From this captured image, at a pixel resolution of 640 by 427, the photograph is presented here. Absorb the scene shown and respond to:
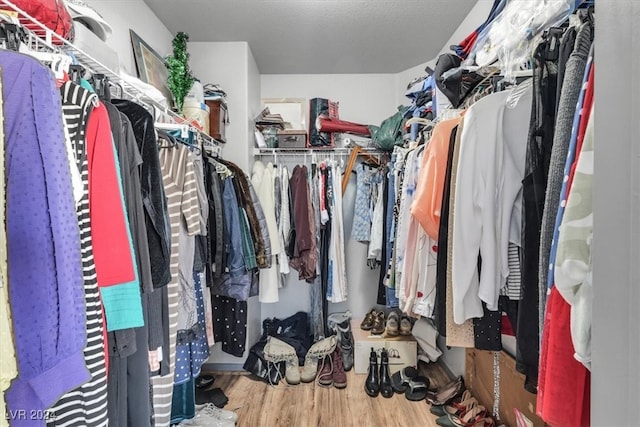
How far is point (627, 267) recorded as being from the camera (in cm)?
32

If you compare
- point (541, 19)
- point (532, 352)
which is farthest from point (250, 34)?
point (532, 352)

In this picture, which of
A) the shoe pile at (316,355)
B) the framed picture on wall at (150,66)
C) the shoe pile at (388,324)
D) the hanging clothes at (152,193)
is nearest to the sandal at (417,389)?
the shoe pile at (388,324)

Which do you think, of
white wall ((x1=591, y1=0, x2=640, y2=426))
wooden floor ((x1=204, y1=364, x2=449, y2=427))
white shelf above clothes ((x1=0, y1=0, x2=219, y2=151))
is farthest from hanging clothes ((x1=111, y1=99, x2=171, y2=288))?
wooden floor ((x1=204, y1=364, x2=449, y2=427))

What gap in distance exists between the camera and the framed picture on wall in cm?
175

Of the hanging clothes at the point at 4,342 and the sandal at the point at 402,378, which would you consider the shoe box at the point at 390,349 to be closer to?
the sandal at the point at 402,378

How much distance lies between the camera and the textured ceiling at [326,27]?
191 centimetres

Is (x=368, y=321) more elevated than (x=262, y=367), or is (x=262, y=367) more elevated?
(x=368, y=321)

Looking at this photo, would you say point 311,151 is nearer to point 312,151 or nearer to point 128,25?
point 312,151

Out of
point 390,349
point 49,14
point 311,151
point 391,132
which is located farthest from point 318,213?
point 49,14

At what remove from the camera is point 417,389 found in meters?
1.97

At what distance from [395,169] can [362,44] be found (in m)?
1.06

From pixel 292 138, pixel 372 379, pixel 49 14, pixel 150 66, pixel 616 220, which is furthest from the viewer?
pixel 292 138

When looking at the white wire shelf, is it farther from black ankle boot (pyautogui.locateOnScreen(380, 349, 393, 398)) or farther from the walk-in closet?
black ankle boot (pyautogui.locateOnScreen(380, 349, 393, 398))

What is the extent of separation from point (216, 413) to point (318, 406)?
0.57m
